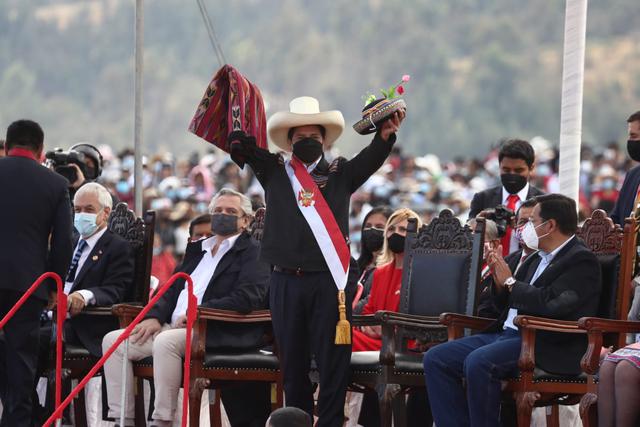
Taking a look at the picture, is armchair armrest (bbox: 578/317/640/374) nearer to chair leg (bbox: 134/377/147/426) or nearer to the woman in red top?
the woman in red top

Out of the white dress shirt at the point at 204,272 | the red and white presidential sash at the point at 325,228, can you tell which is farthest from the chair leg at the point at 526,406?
the white dress shirt at the point at 204,272

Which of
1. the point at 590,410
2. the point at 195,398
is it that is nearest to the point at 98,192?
the point at 195,398

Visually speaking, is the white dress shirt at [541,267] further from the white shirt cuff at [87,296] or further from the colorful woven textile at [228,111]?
the white shirt cuff at [87,296]

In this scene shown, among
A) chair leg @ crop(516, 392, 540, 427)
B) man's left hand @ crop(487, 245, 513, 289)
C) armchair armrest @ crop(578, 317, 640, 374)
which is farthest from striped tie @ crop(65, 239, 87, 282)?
armchair armrest @ crop(578, 317, 640, 374)

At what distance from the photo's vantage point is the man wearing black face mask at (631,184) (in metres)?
9.43

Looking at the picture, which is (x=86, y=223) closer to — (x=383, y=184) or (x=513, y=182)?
(x=513, y=182)

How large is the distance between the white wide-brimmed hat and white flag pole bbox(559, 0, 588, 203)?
180 cm

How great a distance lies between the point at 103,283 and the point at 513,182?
2.86 m

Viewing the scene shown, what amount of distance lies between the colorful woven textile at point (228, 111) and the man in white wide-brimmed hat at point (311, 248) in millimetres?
195

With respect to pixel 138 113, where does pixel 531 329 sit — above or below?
below

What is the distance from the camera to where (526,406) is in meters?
8.34

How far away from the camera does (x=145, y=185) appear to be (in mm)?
24547

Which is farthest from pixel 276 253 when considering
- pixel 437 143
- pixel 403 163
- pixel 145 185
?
pixel 437 143

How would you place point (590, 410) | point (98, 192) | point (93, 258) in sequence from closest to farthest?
point (590, 410), point (93, 258), point (98, 192)
